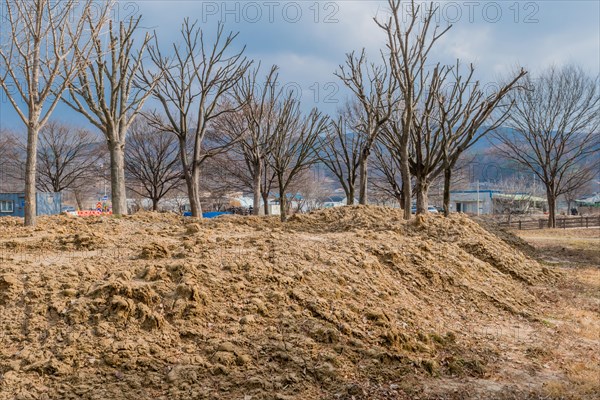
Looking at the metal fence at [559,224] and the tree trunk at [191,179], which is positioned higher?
the tree trunk at [191,179]

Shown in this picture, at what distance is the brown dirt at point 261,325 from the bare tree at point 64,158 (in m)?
26.4

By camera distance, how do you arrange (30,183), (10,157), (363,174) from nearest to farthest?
(30,183)
(363,174)
(10,157)

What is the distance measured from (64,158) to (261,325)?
104 feet

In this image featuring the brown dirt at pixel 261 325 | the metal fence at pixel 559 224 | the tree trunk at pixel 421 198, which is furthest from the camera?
the metal fence at pixel 559 224

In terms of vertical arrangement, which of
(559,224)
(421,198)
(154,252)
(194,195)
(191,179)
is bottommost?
(559,224)

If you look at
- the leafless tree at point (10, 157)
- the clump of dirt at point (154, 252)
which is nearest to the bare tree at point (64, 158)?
the leafless tree at point (10, 157)

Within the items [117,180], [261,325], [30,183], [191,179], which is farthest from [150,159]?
[261,325]

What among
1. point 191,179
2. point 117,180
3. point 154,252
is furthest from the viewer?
point 191,179

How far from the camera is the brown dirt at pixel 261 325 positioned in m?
3.79

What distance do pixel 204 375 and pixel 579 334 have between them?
4999 mm

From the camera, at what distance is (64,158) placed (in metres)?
31.6

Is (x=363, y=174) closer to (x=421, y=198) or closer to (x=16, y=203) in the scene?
(x=421, y=198)

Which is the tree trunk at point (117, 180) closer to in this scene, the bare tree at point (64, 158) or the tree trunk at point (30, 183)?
the tree trunk at point (30, 183)

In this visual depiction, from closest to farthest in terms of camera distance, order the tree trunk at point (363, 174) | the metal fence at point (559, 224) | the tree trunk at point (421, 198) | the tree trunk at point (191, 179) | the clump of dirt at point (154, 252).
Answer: the clump of dirt at point (154, 252), the tree trunk at point (421, 198), the tree trunk at point (191, 179), the tree trunk at point (363, 174), the metal fence at point (559, 224)
